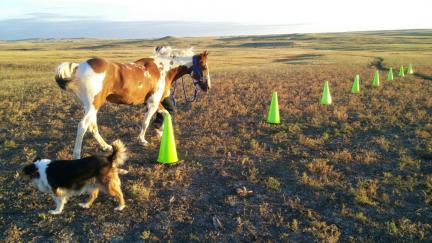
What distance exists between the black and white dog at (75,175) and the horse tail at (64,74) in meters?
2.41

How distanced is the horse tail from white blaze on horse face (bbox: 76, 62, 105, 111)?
0.14 meters

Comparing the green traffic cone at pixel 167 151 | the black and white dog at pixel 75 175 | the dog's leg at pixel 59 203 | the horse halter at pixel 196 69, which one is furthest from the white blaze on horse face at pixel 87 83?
the horse halter at pixel 196 69

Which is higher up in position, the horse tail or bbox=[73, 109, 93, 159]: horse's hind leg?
the horse tail

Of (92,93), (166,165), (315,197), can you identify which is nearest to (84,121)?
(92,93)

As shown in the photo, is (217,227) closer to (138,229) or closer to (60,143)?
(138,229)

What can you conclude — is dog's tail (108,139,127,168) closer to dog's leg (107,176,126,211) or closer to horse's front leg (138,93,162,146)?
dog's leg (107,176,126,211)

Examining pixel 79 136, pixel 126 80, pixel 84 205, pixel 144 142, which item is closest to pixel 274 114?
pixel 144 142

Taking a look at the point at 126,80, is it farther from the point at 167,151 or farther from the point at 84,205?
the point at 84,205

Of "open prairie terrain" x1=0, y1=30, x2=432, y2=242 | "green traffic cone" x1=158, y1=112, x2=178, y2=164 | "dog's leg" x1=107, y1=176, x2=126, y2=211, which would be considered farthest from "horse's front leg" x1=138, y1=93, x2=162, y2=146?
"dog's leg" x1=107, y1=176, x2=126, y2=211

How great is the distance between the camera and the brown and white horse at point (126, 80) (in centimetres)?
829

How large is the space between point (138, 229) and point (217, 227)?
1.31 m

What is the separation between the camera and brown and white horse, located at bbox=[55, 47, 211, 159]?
27.2ft

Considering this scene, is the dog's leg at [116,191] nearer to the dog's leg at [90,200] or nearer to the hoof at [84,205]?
the dog's leg at [90,200]

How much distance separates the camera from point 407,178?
7.90 meters
